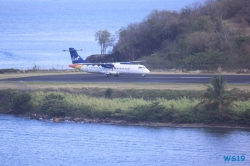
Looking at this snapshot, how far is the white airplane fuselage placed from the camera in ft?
223

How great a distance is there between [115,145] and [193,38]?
167ft

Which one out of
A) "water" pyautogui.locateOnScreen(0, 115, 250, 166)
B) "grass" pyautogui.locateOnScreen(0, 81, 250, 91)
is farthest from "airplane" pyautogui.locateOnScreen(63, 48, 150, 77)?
"water" pyautogui.locateOnScreen(0, 115, 250, 166)

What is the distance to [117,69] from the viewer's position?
70.2 meters

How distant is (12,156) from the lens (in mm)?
36594

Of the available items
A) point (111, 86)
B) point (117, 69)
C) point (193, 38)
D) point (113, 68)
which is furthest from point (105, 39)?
point (111, 86)

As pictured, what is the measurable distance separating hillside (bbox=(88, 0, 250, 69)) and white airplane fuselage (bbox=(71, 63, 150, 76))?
12.6 metres

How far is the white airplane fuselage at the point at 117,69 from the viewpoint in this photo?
223 ft

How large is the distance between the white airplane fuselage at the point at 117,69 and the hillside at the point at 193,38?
12573 mm

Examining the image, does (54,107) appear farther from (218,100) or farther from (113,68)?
(113,68)

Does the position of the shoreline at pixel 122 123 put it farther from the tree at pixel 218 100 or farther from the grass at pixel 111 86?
the grass at pixel 111 86

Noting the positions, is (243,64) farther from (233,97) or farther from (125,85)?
(233,97)

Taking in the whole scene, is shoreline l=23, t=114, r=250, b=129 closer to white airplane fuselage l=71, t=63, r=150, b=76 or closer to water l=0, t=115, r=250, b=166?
water l=0, t=115, r=250, b=166

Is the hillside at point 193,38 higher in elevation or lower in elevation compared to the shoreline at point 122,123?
higher

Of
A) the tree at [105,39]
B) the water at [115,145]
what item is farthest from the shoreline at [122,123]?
the tree at [105,39]
